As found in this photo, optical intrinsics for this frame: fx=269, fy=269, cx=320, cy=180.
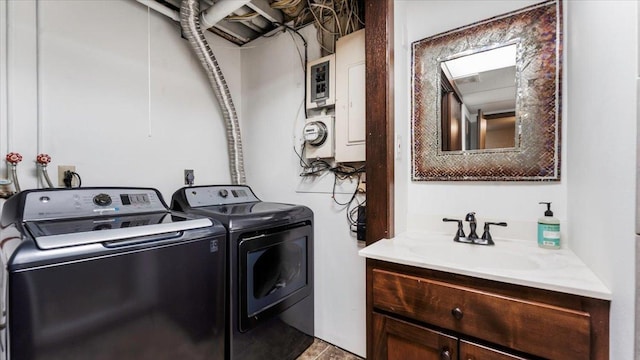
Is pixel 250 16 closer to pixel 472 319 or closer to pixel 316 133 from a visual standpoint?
pixel 316 133

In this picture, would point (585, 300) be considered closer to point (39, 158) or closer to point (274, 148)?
point (274, 148)

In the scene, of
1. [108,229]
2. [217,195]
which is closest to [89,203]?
[108,229]

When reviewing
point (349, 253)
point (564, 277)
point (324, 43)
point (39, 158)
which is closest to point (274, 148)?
point (324, 43)

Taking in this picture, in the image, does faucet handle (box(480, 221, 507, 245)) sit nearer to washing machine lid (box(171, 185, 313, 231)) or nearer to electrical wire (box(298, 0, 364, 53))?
washing machine lid (box(171, 185, 313, 231))

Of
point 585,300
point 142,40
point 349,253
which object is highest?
point 142,40

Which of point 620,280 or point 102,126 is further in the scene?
point 102,126

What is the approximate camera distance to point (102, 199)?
1.36 m

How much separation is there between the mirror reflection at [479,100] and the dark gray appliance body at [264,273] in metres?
1.05

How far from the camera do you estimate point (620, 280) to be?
763 millimetres

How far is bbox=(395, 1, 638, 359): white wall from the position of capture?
2.48ft

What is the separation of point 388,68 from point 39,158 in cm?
186

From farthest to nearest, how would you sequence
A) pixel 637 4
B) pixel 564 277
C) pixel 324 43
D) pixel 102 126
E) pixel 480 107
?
pixel 324 43
pixel 102 126
pixel 480 107
pixel 564 277
pixel 637 4

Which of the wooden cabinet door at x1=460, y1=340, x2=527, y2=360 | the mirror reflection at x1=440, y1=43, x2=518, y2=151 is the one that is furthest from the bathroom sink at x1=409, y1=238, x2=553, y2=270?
the mirror reflection at x1=440, y1=43, x2=518, y2=151

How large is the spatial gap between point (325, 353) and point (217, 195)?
129 cm
